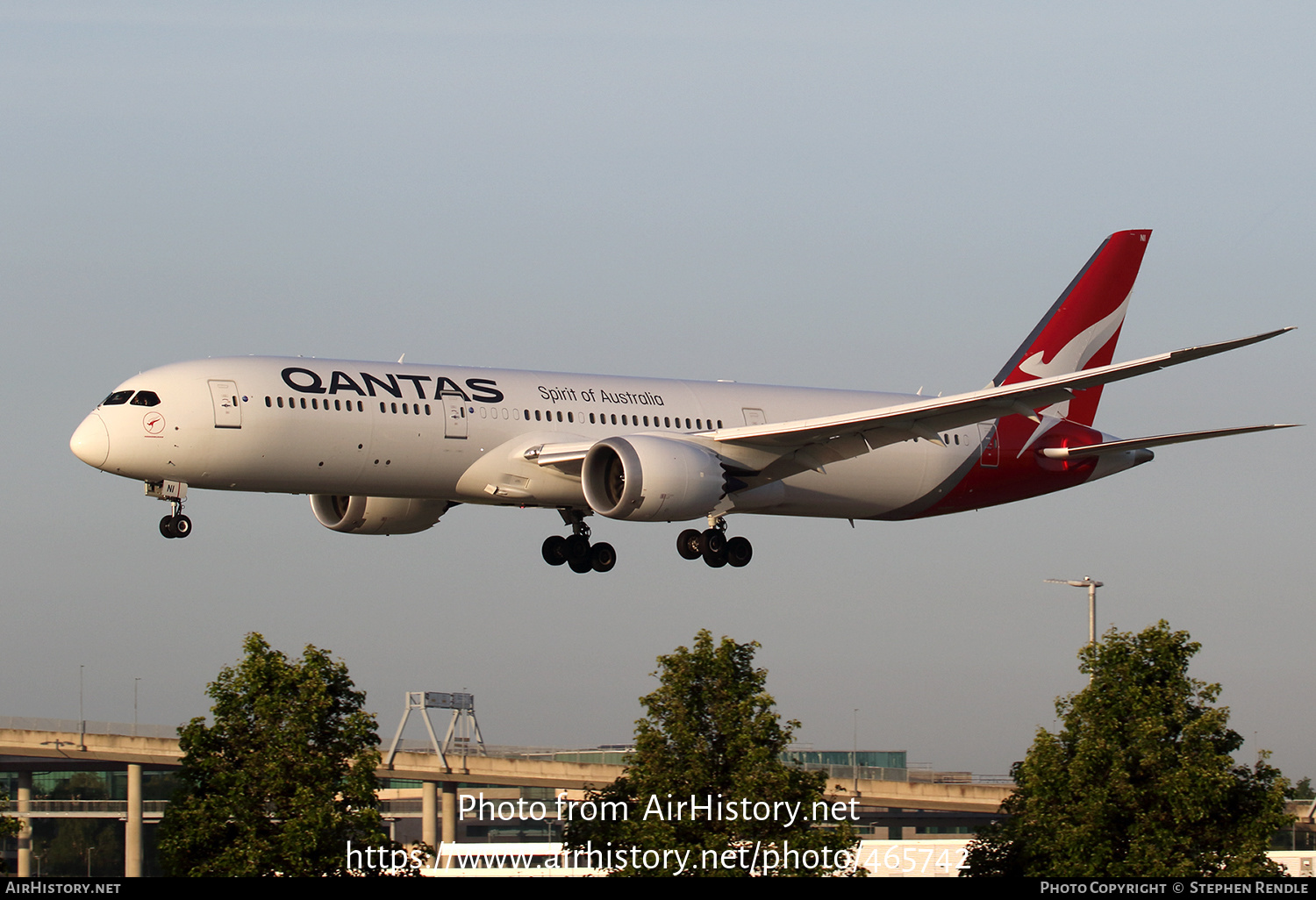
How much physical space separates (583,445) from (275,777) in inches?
491

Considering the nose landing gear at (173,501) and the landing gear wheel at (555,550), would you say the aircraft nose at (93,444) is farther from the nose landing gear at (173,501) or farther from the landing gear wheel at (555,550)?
the landing gear wheel at (555,550)

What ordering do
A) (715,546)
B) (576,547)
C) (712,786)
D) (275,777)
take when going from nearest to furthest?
(275,777), (712,786), (715,546), (576,547)

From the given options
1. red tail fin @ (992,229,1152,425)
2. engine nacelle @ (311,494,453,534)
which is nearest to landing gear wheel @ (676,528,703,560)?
engine nacelle @ (311,494,453,534)

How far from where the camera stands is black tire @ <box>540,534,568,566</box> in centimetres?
5581

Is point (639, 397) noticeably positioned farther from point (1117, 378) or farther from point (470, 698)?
point (470, 698)

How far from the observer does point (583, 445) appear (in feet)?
165

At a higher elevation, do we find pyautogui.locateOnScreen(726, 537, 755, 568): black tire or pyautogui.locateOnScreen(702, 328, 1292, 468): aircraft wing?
pyautogui.locateOnScreen(702, 328, 1292, 468): aircraft wing

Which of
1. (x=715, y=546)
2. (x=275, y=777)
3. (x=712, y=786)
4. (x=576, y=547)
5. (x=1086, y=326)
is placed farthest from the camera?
(x=1086, y=326)

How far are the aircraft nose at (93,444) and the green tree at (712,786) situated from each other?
15581 millimetres

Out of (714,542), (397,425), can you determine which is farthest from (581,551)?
(397,425)

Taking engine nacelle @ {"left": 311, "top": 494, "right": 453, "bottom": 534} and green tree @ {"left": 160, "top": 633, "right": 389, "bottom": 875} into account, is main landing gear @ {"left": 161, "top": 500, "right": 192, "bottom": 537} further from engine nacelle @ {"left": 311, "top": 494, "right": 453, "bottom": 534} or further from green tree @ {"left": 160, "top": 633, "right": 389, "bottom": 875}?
engine nacelle @ {"left": 311, "top": 494, "right": 453, "bottom": 534}

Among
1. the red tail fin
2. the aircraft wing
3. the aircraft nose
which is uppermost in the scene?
the red tail fin

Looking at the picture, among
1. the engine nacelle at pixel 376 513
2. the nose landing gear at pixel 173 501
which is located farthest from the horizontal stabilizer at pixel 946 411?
the nose landing gear at pixel 173 501

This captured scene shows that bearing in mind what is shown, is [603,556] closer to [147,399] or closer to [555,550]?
[555,550]
